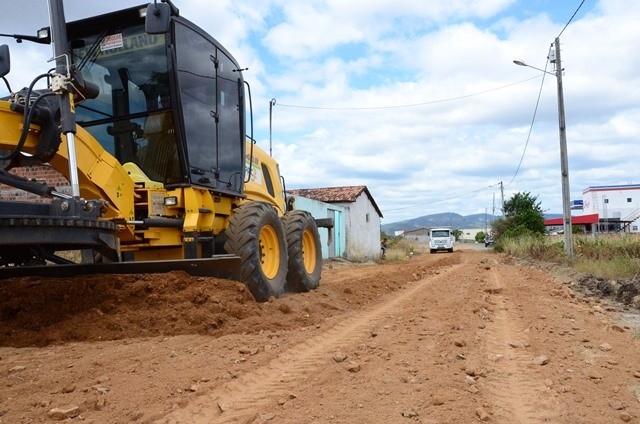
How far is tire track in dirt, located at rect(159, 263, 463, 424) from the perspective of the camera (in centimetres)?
323

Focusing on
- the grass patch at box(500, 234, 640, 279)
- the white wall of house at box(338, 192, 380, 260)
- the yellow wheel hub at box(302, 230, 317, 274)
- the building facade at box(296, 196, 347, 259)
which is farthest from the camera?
the white wall of house at box(338, 192, 380, 260)

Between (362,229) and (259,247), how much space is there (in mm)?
25395

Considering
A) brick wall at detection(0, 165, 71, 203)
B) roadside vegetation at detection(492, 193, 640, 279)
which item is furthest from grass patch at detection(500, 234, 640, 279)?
brick wall at detection(0, 165, 71, 203)

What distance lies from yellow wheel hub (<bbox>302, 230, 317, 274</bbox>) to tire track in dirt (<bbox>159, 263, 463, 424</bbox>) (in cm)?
375

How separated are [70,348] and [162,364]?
98 cm

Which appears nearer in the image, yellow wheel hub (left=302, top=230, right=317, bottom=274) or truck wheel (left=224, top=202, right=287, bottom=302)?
truck wheel (left=224, top=202, right=287, bottom=302)

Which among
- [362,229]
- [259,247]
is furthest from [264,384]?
[362,229]

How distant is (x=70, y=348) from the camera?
4.54 m

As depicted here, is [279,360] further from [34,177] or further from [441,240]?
[441,240]

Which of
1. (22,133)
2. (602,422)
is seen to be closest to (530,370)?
(602,422)

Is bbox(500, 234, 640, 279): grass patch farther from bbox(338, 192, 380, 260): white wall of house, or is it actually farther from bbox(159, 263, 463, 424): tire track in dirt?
bbox(338, 192, 380, 260): white wall of house

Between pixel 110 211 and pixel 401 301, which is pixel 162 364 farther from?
pixel 401 301

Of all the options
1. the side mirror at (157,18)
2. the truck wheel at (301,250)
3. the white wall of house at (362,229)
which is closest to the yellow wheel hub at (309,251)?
the truck wheel at (301,250)

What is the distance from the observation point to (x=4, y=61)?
481cm
